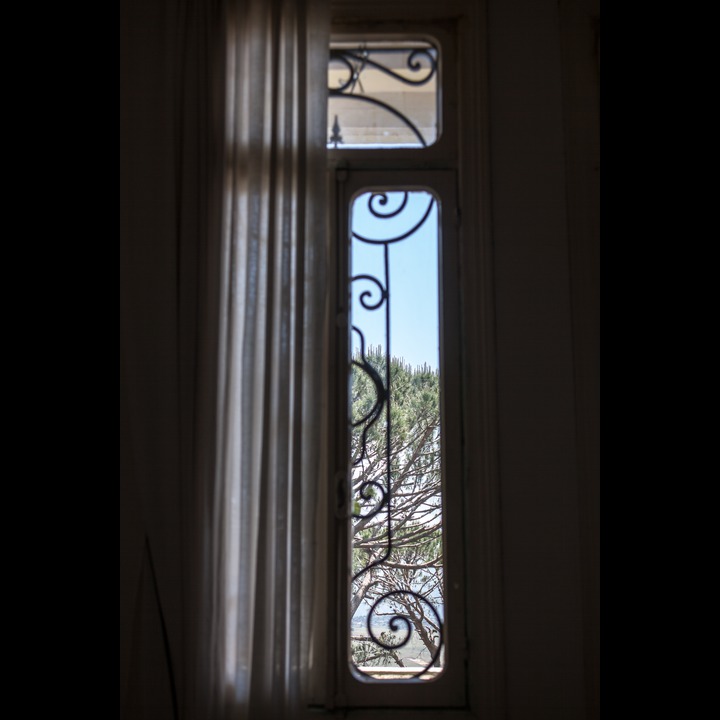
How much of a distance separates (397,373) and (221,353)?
0.60 m

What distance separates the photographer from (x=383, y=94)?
8.27 feet

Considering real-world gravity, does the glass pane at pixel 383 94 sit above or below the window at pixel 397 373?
above

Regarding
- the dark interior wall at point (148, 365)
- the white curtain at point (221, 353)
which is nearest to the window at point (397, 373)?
the white curtain at point (221, 353)

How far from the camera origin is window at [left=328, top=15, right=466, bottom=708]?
7.59 ft

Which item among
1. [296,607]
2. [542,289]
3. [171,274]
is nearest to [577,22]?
[542,289]

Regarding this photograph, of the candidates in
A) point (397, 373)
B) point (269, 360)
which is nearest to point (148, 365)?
point (269, 360)

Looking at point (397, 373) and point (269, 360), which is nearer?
point (269, 360)

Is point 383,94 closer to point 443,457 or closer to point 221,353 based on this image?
point 221,353

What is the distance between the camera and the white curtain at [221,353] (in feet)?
7.13

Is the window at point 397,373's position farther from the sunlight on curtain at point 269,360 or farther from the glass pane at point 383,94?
the sunlight on curtain at point 269,360

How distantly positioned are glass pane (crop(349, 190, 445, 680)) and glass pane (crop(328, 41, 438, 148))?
0.74ft

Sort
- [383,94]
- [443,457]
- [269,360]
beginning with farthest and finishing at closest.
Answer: [383,94] → [443,457] → [269,360]

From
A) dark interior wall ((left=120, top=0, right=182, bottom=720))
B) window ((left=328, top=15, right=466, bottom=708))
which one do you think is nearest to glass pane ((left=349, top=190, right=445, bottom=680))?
window ((left=328, top=15, right=466, bottom=708))

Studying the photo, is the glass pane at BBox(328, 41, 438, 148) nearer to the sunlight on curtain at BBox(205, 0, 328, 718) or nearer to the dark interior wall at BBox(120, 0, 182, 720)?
the sunlight on curtain at BBox(205, 0, 328, 718)
